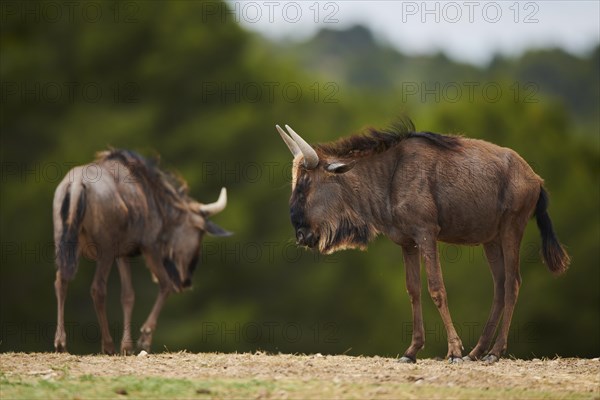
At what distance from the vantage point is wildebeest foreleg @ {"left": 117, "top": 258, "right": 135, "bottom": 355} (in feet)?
56.6

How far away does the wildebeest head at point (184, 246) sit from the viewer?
1953cm

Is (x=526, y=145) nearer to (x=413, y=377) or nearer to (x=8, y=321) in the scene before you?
(x=8, y=321)

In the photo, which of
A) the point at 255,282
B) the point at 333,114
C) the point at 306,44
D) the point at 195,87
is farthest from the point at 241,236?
the point at 306,44

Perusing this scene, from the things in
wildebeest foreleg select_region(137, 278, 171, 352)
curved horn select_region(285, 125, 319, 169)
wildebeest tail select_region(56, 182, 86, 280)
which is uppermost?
curved horn select_region(285, 125, 319, 169)

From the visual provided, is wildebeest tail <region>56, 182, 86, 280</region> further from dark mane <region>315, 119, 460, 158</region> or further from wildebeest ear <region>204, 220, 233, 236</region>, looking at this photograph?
wildebeest ear <region>204, 220, 233, 236</region>

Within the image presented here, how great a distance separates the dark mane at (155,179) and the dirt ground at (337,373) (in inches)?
189

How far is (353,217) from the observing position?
1365cm

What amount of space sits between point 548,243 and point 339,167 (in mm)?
3079

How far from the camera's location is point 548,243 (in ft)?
47.4

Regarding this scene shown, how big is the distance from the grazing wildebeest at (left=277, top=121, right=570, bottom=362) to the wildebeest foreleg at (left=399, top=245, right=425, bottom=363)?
0.04 ft

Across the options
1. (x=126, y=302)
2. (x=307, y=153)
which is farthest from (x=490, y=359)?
(x=126, y=302)

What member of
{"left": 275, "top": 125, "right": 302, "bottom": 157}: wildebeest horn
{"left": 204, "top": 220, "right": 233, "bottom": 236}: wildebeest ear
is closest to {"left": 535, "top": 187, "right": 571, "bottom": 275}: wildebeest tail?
{"left": 275, "top": 125, "right": 302, "bottom": 157}: wildebeest horn

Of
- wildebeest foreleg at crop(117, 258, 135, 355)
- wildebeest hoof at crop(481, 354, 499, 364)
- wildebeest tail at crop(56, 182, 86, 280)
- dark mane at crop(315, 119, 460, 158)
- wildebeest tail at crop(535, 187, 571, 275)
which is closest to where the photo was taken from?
wildebeest hoof at crop(481, 354, 499, 364)

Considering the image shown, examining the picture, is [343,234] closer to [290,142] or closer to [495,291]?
[290,142]
